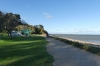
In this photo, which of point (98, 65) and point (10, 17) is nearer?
point (98, 65)

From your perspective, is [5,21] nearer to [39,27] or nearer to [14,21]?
[14,21]

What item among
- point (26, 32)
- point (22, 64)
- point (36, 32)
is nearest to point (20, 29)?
point (26, 32)

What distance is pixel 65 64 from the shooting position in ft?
34.2

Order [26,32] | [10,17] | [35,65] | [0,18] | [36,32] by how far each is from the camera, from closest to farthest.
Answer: [35,65]
[0,18]
[10,17]
[26,32]
[36,32]

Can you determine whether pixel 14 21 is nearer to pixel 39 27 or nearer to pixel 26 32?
pixel 26 32

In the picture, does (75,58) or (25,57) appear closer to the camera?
(75,58)

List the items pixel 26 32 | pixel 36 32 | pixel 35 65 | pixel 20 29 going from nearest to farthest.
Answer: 1. pixel 35 65
2. pixel 26 32
3. pixel 20 29
4. pixel 36 32

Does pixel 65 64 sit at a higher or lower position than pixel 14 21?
lower

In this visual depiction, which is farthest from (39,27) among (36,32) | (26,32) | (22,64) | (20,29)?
(22,64)

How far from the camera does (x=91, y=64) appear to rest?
10492 millimetres

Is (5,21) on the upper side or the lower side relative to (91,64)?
upper

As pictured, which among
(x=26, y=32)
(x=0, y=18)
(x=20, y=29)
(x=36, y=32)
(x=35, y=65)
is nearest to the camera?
(x=35, y=65)

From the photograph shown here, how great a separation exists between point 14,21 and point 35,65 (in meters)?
35.6

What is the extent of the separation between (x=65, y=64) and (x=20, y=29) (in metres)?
80.2
